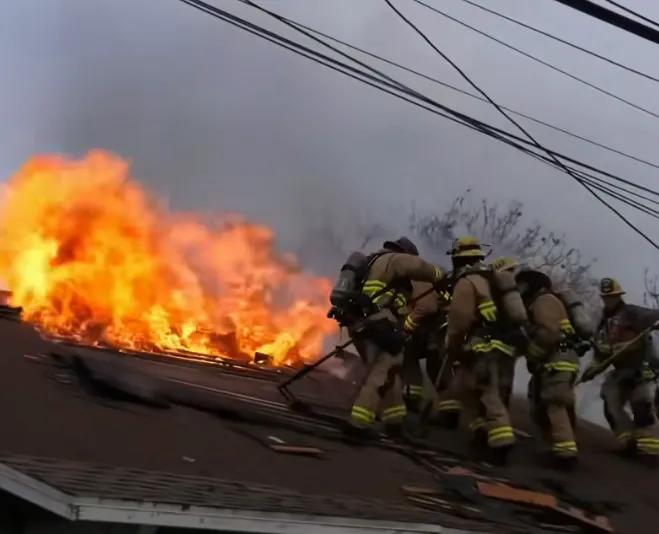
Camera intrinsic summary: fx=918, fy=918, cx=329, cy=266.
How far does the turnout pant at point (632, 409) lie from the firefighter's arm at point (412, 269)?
2318 millimetres

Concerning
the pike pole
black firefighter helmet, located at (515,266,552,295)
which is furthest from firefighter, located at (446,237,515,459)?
the pike pole

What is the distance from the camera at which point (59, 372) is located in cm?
629

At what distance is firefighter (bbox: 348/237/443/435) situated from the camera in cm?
711

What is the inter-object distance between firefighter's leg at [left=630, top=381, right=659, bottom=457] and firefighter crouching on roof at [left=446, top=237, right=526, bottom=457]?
1674mm

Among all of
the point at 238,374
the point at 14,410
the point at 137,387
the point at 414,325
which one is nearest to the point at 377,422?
the point at 414,325

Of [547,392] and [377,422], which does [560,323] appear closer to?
[547,392]

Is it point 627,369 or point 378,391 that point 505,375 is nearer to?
point 378,391

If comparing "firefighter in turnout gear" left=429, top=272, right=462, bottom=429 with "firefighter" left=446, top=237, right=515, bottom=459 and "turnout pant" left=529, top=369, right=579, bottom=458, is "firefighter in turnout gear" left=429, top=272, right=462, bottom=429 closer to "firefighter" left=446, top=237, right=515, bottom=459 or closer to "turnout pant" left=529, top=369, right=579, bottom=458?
"firefighter" left=446, top=237, right=515, bottom=459

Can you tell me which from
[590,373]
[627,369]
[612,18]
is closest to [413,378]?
[590,373]

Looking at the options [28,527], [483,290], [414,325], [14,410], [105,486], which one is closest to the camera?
[105,486]

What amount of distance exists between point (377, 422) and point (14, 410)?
3.38 metres

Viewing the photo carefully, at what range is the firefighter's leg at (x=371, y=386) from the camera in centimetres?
702

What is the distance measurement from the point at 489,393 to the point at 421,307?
3.73 ft

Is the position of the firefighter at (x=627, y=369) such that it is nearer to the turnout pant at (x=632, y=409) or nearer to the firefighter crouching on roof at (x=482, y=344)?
the turnout pant at (x=632, y=409)
